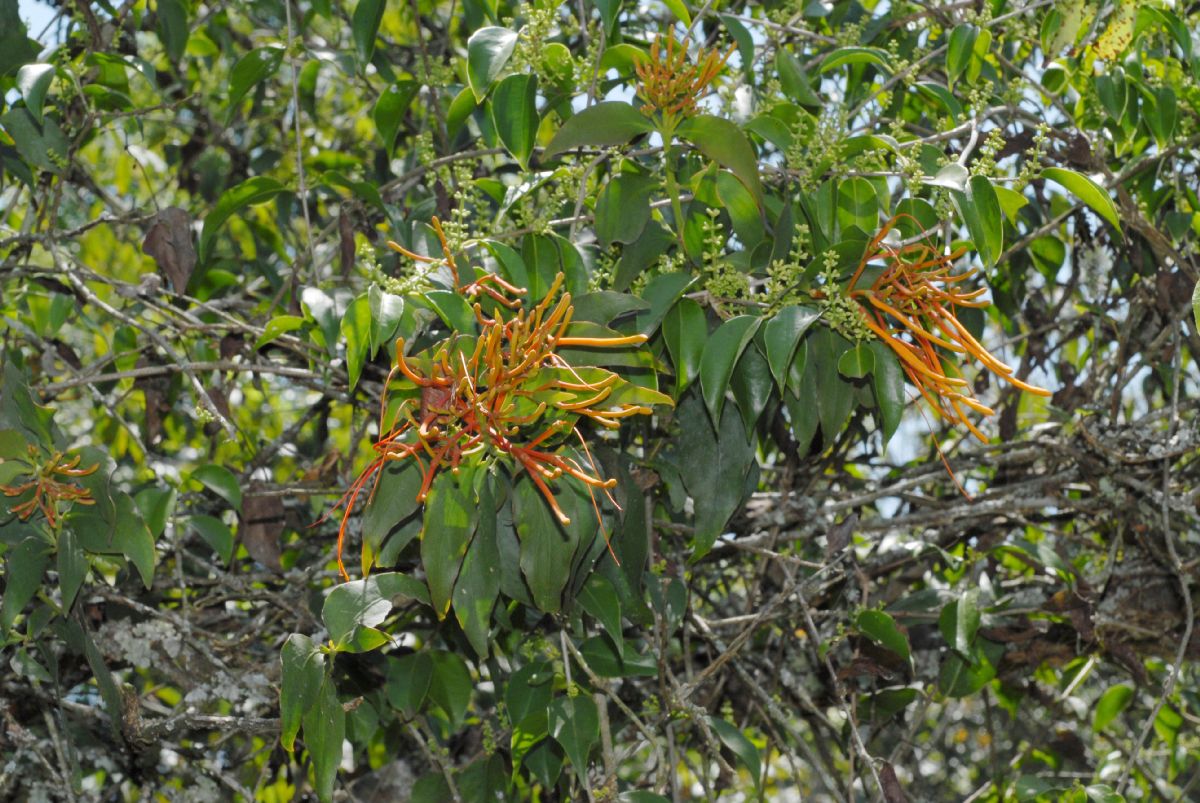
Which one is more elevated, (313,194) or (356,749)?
(313,194)

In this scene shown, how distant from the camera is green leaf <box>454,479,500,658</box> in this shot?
1272mm

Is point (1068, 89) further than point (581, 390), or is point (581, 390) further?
point (1068, 89)

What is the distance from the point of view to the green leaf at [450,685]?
174 cm

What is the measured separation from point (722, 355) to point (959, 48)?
24.5 inches

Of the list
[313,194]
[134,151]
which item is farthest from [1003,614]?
[134,151]

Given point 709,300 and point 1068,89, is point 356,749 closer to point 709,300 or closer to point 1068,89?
point 709,300

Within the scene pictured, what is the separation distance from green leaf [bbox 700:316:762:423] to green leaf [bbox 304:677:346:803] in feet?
1.60

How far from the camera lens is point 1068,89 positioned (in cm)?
214

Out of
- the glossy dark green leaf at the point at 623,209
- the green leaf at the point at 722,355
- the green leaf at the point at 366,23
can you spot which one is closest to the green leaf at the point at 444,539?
the green leaf at the point at 722,355

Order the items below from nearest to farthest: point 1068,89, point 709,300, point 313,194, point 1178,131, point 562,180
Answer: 1. point 709,300
2. point 562,180
3. point 1178,131
4. point 1068,89
5. point 313,194

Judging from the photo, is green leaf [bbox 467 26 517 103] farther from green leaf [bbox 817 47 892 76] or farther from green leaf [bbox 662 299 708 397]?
green leaf [bbox 817 47 892 76]

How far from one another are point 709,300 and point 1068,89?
1.05 metres

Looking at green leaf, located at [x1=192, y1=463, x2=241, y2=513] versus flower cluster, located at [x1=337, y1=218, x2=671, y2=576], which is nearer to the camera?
flower cluster, located at [x1=337, y1=218, x2=671, y2=576]

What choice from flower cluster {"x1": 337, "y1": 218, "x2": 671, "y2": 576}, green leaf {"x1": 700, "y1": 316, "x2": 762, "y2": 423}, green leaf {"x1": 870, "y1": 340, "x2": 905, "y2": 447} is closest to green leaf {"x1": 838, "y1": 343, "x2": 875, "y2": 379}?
green leaf {"x1": 870, "y1": 340, "x2": 905, "y2": 447}
